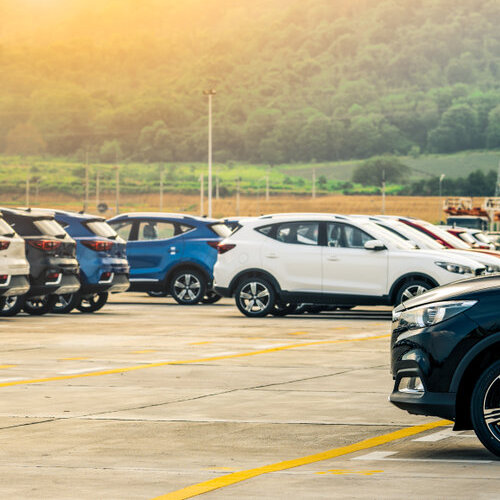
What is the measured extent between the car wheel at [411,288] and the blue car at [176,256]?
572cm

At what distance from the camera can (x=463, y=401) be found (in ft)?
27.8

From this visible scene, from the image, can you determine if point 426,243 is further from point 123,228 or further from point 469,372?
point 469,372

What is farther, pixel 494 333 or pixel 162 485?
pixel 494 333

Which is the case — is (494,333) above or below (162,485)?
above

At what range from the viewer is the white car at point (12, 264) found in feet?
65.9

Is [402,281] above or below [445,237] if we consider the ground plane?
below

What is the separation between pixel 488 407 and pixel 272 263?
14.1 m

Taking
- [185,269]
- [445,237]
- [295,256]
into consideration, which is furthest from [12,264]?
[445,237]

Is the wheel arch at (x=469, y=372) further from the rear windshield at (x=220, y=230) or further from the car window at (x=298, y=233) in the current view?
the rear windshield at (x=220, y=230)

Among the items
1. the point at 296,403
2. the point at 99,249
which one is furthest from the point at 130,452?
the point at 99,249

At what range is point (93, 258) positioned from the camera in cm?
2344

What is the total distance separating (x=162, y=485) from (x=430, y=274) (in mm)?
14442

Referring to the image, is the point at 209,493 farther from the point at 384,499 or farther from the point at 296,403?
the point at 296,403

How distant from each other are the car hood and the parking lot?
95cm
